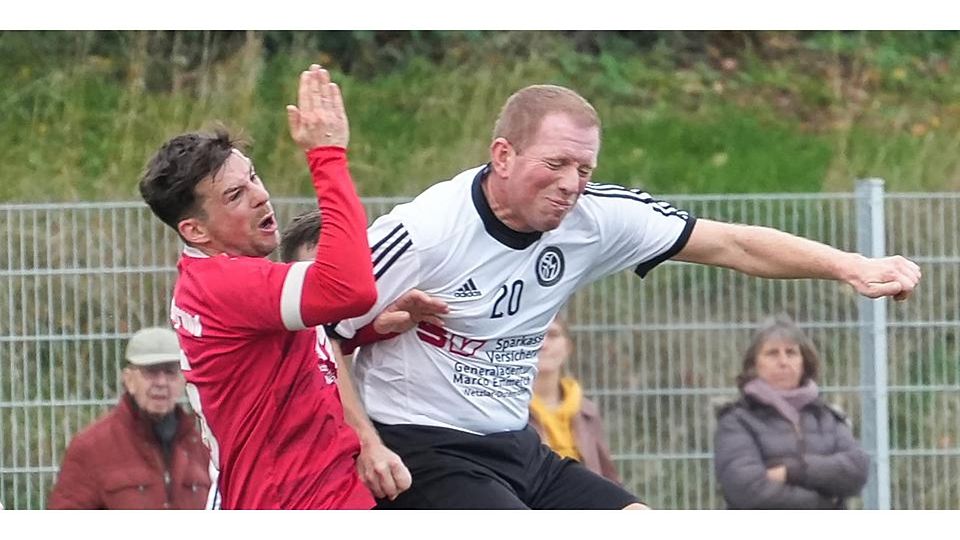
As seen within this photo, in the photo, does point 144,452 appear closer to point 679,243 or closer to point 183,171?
point 183,171

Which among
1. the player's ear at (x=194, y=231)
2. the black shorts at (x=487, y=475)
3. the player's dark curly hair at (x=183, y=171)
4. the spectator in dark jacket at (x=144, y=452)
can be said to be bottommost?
the black shorts at (x=487, y=475)

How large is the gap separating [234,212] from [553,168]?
0.88 m

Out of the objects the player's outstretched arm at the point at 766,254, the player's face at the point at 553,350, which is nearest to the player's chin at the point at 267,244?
the player's outstretched arm at the point at 766,254

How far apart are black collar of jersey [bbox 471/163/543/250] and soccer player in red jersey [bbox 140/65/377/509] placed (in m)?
0.57

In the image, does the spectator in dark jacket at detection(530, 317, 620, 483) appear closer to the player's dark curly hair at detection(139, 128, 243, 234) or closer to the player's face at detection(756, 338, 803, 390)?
the player's face at detection(756, 338, 803, 390)

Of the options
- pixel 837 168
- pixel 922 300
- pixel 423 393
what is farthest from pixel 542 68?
pixel 423 393

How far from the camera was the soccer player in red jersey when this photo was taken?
464 centimetres

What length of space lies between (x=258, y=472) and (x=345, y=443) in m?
0.25

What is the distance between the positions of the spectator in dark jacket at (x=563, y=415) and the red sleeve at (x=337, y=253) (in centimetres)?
368

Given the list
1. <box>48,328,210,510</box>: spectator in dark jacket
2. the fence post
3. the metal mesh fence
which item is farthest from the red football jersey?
the fence post

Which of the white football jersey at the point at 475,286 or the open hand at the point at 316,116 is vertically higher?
the open hand at the point at 316,116

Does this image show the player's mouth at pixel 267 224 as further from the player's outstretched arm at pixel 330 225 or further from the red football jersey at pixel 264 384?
the player's outstretched arm at pixel 330 225

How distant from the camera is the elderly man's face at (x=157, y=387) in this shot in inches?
317

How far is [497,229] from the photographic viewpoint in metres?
4.92
